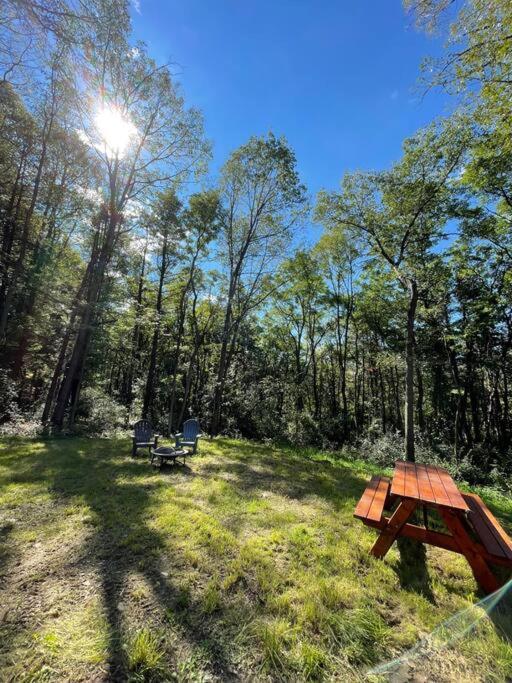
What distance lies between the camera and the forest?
4371 millimetres

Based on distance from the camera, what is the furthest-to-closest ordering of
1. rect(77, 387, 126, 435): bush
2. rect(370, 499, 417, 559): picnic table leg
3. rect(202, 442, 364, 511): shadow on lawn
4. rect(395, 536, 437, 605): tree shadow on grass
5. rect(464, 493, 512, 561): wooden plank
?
rect(77, 387, 126, 435): bush
rect(202, 442, 364, 511): shadow on lawn
rect(370, 499, 417, 559): picnic table leg
rect(395, 536, 437, 605): tree shadow on grass
rect(464, 493, 512, 561): wooden plank

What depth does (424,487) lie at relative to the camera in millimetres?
2826

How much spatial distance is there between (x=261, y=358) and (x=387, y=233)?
10.6 m

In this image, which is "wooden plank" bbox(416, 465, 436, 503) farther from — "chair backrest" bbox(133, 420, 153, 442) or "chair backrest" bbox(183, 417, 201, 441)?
"chair backrest" bbox(133, 420, 153, 442)

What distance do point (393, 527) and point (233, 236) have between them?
33.9 ft

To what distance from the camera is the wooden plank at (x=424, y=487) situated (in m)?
2.48

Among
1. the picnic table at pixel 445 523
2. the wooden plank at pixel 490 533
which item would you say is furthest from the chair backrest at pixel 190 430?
the wooden plank at pixel 490 533

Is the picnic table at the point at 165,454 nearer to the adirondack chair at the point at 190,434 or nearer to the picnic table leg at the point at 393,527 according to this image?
the adirondack chair at the point at 190,434

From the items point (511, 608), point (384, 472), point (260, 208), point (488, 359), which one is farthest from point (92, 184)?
point (488, 359)

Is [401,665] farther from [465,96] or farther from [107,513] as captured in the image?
[465,96]

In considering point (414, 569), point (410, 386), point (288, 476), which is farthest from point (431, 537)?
point (410, 386)

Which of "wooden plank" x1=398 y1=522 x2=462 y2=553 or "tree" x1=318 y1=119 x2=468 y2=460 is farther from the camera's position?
"tree" x1=318 y1=119 x2=468 y2=460

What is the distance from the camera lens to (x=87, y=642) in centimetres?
179

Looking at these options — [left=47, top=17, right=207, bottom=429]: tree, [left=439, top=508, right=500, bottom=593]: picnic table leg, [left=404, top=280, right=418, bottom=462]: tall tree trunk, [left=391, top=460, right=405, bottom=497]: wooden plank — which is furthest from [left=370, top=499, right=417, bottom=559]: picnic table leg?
[left=47, top=17, right=207, bottom=429]: tree
